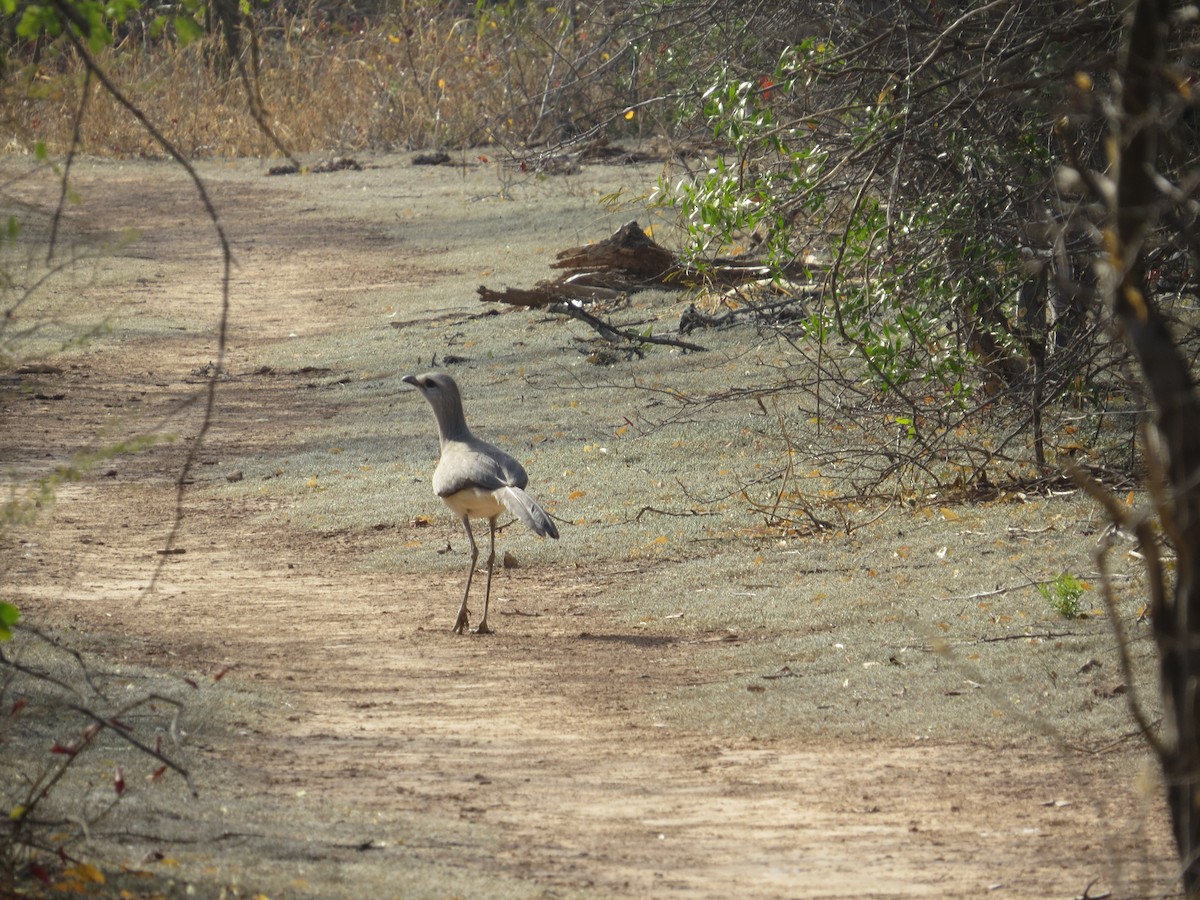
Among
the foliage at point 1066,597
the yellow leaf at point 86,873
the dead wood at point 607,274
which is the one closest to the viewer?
the yellow leaf at point 86,873

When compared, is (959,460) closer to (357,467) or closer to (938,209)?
(938,209)

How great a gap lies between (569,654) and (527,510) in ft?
2.27

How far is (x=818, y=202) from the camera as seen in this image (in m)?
7.79

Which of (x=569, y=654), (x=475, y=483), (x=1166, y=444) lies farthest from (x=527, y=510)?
(x=1166, y=444)

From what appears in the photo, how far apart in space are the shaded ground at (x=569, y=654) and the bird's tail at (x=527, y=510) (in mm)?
576

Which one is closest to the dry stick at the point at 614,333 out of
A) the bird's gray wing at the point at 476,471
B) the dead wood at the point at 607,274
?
the dead wood at the point at 607,274

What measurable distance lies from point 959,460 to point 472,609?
119 inches

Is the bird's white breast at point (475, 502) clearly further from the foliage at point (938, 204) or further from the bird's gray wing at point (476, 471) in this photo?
the foliage at point (938, 204)

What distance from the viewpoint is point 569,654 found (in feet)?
23.3

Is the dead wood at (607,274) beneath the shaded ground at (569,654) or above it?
above

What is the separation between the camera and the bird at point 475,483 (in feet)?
24.2

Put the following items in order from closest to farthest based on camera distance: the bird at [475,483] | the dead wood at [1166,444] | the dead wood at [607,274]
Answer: the dead wood at [1166,444]
the bird at [475,483]
the dead wood at [607,274]

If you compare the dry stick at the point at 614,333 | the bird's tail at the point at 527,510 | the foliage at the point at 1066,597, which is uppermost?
the dry stick at the point at 614,333

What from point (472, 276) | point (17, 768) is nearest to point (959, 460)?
point (17, 768)
